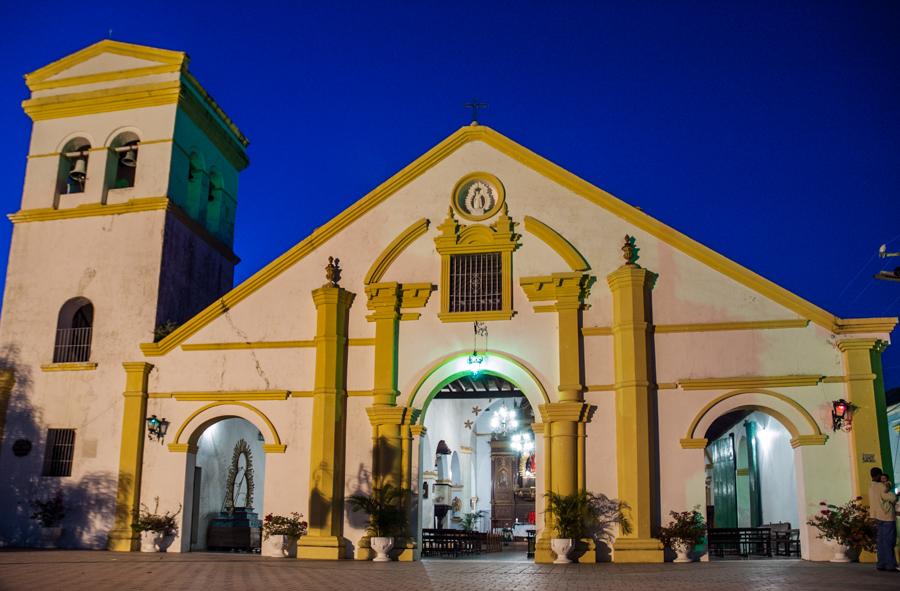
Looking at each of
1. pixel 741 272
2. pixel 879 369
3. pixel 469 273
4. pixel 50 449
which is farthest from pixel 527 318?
pixel 50 449

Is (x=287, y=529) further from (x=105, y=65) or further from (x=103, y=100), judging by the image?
(x=105, y=65)

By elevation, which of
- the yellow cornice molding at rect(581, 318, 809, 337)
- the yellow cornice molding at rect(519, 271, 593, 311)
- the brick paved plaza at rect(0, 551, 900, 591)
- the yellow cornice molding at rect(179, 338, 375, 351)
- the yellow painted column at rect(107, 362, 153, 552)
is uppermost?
the yellow cornice molding at rect(519, 271, 593, 311)

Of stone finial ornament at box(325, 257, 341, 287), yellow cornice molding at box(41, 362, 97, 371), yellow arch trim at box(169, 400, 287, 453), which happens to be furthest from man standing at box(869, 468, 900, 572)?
yellow cornice molding at box(41, 362, 97, 371)

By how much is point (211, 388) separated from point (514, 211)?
836cm

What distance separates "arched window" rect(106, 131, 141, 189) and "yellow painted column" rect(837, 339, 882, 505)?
18455mm

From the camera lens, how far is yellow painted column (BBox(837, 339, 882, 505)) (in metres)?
18.6

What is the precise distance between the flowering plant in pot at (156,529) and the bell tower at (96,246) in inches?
64.8

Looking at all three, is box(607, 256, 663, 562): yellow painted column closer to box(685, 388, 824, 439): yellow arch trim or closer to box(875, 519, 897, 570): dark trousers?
box(685, 388, 824, 439): yellow arch trim

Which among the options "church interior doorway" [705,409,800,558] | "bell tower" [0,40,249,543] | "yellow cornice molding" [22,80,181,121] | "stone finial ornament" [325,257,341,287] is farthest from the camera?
"yellow cornice molding" [22,80,181,121]

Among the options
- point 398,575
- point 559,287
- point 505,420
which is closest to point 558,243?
point 559,287

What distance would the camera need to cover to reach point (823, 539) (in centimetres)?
1855

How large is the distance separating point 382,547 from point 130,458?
6.78 m

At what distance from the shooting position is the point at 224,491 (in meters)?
25.4

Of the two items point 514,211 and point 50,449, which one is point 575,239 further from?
point 50,449
